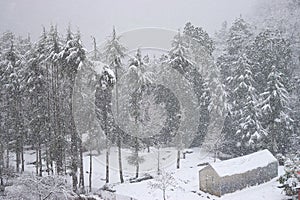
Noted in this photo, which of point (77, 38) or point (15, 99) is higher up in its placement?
point (77, 38)

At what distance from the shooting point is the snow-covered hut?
26795 millimetres

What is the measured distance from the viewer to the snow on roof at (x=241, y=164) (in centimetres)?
2717

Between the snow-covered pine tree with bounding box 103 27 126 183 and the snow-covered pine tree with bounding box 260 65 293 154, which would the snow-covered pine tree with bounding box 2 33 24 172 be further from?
the snow-covered pine tree with bounding box 260 65 293 154

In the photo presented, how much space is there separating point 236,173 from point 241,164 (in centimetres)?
152

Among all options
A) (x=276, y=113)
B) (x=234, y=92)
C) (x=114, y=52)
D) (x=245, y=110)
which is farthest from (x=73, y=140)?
(x=276, y=113)

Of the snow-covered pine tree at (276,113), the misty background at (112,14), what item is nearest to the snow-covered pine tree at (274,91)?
the snow-covered pine tree at (276,113)

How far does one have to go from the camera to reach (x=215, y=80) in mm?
40062

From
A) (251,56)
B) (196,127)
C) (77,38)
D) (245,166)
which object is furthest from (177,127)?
(77,38)

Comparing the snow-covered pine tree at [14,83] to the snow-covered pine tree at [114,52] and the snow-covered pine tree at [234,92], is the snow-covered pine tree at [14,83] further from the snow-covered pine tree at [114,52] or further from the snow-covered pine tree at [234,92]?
the snow-covered pine tree at [234,92]

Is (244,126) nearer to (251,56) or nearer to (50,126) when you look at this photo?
(251,56)

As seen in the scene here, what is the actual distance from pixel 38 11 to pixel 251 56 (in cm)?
9897

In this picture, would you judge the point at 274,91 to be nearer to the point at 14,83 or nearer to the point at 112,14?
the point at 14,83

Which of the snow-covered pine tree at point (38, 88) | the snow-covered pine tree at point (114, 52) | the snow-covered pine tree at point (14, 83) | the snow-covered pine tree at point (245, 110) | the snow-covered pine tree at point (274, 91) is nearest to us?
the snow-covered pine tree at point (114, 52)

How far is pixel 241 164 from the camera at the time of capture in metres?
28.7
